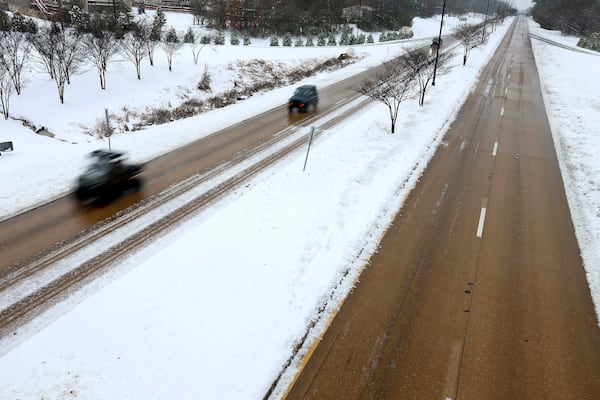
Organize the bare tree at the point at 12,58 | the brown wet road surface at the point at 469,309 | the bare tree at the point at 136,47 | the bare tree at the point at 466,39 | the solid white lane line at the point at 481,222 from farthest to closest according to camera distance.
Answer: the bare tree at the point at 466,39
the bare tree at the point at 136,47
the bare tree at the point at 12,58
the solid white lane line at the point at 481,222
the brown wet road surface at the point at 469,309

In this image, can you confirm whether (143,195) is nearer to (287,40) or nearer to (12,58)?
(12,58)

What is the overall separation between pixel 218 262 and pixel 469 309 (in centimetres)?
583

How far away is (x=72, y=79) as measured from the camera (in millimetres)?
25016

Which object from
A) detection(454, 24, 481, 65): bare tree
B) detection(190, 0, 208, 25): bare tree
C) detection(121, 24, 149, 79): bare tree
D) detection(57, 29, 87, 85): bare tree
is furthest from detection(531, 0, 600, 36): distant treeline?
detection(57, 29, 87, 85): bare tree

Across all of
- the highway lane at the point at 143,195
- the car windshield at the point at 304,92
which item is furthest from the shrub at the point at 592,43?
the highway lane at the point at 143,195

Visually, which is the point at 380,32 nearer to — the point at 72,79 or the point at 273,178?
the point at 72,79

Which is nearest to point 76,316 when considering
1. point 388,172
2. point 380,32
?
point 388,172

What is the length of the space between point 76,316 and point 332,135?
15.3 meters

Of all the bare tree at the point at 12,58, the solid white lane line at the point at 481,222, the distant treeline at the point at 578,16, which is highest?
the distant treeline at the point at 578,16

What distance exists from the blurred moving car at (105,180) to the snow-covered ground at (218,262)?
1581 millimetres

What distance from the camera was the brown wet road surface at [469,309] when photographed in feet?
22.0

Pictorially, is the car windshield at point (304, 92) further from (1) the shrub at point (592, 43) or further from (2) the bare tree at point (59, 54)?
(1) the shrub at point (592, 43)

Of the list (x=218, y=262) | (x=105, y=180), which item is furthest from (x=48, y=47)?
(x=218, y=262)

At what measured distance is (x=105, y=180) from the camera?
41.8 ft
